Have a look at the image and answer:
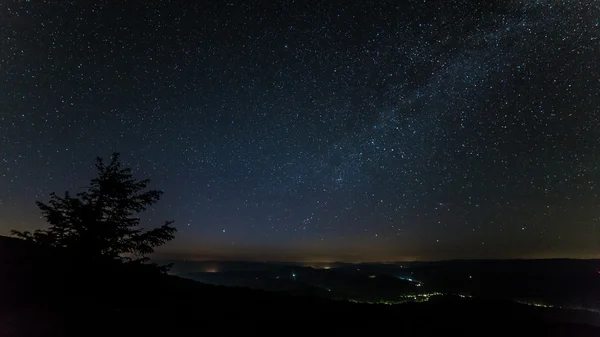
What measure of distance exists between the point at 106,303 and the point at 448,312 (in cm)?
1715

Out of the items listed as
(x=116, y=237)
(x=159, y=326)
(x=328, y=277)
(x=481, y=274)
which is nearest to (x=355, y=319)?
(x=159, y=326)

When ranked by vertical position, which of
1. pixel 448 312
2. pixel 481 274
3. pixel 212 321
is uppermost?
pixel 212 321

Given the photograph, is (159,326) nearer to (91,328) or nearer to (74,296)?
(91,328)

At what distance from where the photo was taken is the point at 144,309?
9281 millimetres

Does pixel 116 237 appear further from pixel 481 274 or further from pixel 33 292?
pixel 481 274

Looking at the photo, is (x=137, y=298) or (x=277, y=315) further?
(x=277, y=315)

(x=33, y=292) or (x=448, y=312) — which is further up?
(x=33, y=292)

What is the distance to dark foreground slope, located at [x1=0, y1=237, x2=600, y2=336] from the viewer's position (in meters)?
7.47

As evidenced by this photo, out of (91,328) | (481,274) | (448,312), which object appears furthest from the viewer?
(481,274)

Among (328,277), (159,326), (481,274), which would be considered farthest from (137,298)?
(481,274)

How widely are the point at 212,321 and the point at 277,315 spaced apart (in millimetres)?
3043

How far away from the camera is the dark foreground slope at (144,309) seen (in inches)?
294

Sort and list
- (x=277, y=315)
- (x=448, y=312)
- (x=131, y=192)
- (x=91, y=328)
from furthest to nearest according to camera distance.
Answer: (x=448, y=312) → (x=131, y=192) → (x=277, y=315) → (x=91, y=328)

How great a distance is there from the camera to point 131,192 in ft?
47.6
